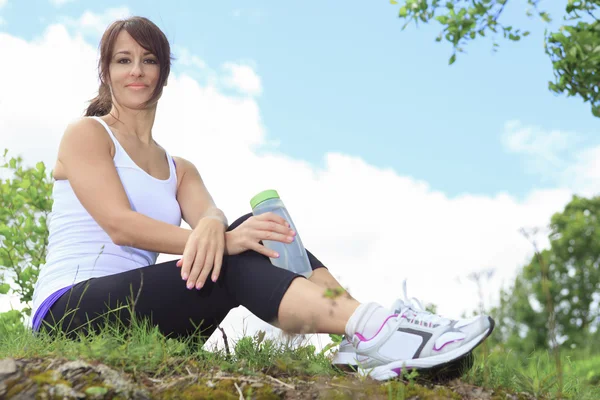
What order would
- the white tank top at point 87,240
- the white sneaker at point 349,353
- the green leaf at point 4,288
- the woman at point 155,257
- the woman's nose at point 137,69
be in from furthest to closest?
the green leaf at point 4,288, the woman's nose at point 137,69, the white tank top at point 87,240, the white sneaker at point 349,353, the woman at point 155,257

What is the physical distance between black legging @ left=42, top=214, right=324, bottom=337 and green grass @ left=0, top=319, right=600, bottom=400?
9 cm

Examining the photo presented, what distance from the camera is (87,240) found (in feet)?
13.5

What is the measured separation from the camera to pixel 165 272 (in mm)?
3586

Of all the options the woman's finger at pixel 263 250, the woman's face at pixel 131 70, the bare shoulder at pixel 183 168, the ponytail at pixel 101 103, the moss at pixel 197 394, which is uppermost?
the woman's face at pixel 131 70

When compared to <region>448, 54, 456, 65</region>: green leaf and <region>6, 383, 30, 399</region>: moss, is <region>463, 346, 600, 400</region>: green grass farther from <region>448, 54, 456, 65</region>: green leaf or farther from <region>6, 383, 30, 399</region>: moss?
<region>448, 54, 456, 65</region>: green leaf

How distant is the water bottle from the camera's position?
3.67m

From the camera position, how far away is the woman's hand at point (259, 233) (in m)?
3.44

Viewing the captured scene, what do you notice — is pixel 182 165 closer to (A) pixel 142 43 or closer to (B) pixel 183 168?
(B) pixel 183 168

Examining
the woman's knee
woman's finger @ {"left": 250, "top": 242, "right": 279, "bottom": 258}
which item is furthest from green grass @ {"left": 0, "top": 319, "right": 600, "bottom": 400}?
the woman's knee

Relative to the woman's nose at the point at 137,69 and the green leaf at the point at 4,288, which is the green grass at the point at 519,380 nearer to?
the woman's nose at the point at 137,69

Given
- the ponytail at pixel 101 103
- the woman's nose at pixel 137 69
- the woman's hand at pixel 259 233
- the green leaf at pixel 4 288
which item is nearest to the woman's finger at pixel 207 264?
the woman's hand at pixel 259 233

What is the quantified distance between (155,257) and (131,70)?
4.35ft

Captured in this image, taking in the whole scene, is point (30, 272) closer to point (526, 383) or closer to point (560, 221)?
point (526, 383)

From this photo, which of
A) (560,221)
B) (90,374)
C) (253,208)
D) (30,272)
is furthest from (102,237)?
(560,221)
